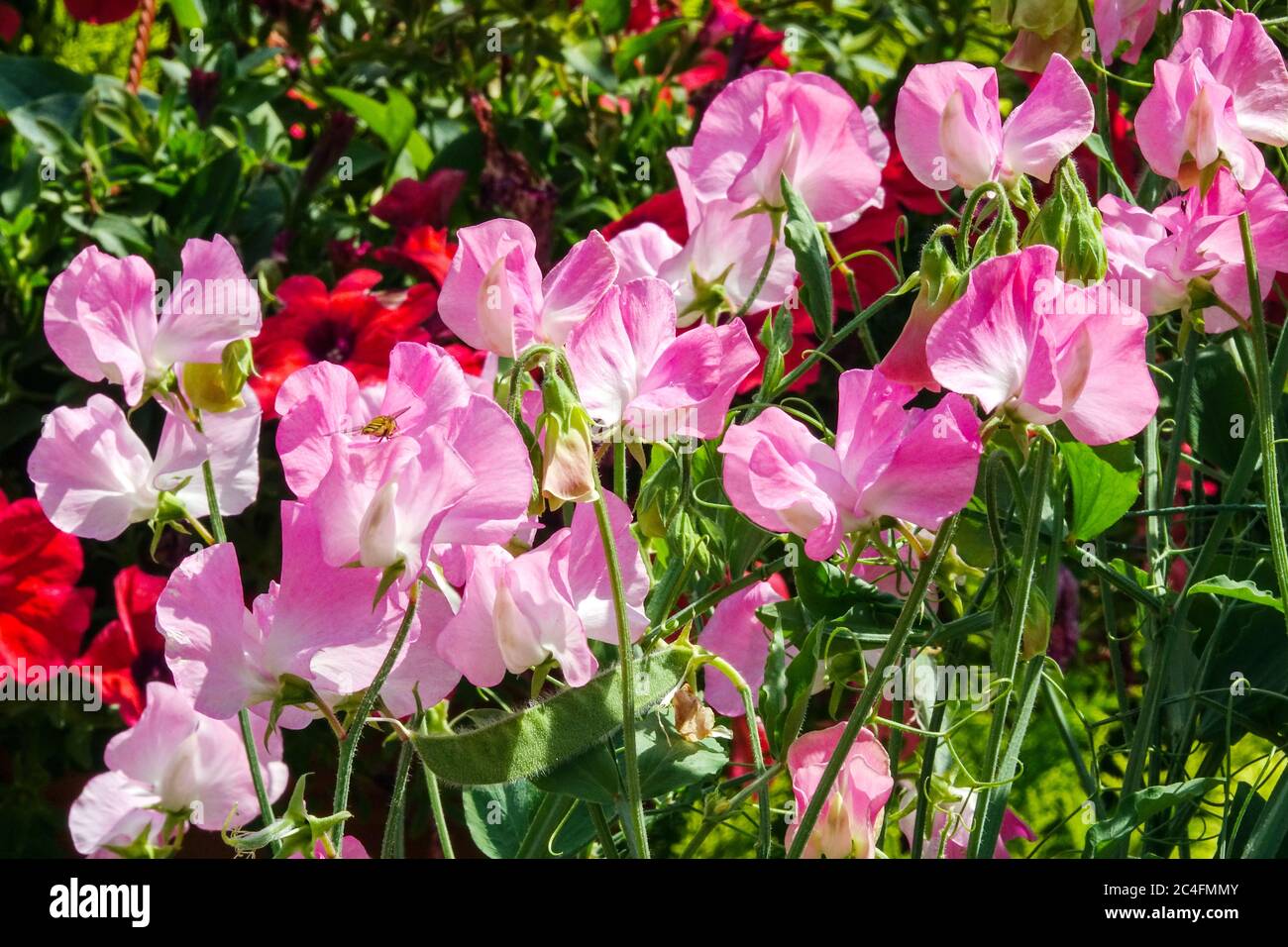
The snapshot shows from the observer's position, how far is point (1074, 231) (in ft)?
1.35

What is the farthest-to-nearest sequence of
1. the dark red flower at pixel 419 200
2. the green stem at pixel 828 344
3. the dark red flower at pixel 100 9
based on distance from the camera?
the dark red flower at pixel 100 9
the dark red flower at pixel 419 200
the green stem at pixel 828 344

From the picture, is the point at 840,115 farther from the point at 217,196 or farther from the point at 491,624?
the point at 217,196

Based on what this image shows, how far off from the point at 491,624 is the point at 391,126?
2.70 ft

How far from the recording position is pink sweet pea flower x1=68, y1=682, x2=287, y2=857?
0.54 metres

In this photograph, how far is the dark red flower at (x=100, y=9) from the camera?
1.33 metres

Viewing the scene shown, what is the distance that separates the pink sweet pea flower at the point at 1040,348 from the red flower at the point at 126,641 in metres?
0.64

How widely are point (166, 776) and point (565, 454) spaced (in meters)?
0.26

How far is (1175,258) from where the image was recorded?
484 millimetres

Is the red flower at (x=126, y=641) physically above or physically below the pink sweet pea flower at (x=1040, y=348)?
below

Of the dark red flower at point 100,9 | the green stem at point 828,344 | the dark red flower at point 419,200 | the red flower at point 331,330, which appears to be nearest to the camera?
the green stem at point 828,344

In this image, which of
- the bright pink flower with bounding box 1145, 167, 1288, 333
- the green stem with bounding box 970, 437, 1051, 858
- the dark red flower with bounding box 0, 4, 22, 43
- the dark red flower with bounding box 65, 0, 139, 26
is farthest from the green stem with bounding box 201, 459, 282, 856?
the dark red flower with bounding box 0, 4, 22, 43

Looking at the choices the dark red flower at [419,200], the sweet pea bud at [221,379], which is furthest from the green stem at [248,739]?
the dark red flower at [419,200]

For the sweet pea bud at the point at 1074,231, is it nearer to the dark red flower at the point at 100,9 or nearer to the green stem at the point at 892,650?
the green stem at the point at 892,650
